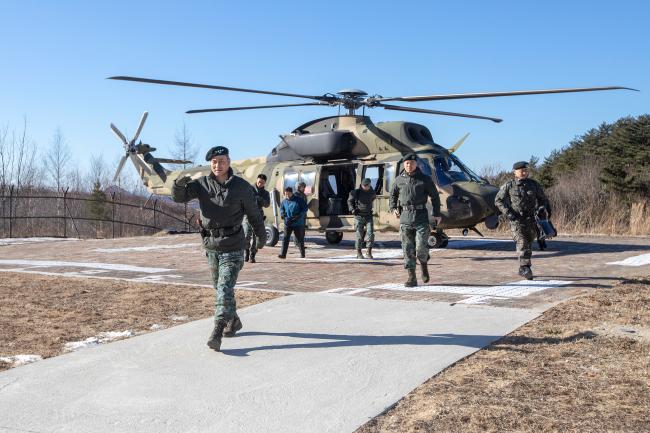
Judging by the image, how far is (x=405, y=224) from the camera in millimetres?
9000

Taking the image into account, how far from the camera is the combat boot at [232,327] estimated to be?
19.4 feet

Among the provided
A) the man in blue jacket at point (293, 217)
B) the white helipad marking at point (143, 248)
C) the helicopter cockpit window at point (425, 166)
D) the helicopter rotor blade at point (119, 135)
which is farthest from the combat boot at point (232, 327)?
the helicopter rotor blade at point (119, 135)

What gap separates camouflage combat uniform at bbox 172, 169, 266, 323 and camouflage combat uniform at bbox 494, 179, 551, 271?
485cm

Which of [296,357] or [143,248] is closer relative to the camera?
[296,357]

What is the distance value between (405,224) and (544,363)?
425 centimetres

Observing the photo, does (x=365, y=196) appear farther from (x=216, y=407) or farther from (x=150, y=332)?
(x=216, y=407)

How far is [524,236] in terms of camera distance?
30.6 ft

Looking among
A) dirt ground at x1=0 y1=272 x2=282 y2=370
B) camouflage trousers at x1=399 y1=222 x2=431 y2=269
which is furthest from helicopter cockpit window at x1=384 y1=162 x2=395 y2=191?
dirt ground at x1=0 y1=272 x2=282 y2=370

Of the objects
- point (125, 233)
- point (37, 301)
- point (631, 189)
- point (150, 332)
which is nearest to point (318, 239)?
point (37, 301)

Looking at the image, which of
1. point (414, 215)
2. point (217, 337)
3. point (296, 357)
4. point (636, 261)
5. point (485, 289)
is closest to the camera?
point (296, 357)

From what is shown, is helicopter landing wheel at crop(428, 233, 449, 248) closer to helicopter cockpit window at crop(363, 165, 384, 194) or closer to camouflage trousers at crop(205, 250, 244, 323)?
helicopter cockpit window at crop(363, 165, 384, 194)

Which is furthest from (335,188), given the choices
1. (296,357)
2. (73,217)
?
(73,217)

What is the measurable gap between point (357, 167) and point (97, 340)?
31.2 ft

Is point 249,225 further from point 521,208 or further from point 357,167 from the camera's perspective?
point 521,208
